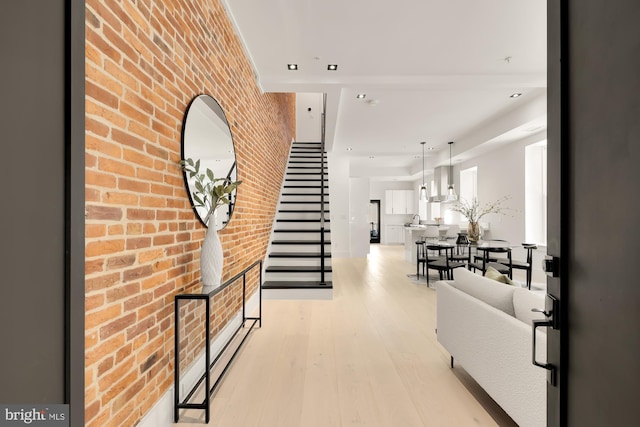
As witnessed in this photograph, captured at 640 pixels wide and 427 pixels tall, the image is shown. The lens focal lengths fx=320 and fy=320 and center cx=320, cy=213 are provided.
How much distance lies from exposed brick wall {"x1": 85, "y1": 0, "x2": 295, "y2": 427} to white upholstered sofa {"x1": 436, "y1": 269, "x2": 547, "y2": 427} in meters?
1.88

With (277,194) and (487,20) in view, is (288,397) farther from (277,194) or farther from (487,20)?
(277,194)

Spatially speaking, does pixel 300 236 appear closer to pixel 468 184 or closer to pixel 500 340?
pixel 500 340

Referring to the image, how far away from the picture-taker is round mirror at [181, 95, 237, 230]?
83.8 inches

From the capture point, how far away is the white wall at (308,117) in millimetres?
9461

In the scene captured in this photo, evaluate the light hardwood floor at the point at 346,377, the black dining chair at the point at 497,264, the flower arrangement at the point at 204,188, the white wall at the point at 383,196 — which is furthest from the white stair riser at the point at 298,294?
the white wall at the point at 383,196

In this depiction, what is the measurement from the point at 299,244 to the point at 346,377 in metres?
2.97

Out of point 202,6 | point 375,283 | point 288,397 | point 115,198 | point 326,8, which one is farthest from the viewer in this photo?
point 375,283

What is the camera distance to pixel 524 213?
632 centimetres

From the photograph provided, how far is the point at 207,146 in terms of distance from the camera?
95.0 inches

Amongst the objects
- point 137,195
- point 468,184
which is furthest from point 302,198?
point 468,184

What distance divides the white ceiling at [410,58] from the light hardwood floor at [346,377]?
9.76ft

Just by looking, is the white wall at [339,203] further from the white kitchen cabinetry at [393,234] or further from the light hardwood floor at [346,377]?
the white kitchen cabinetry at [393,234]
